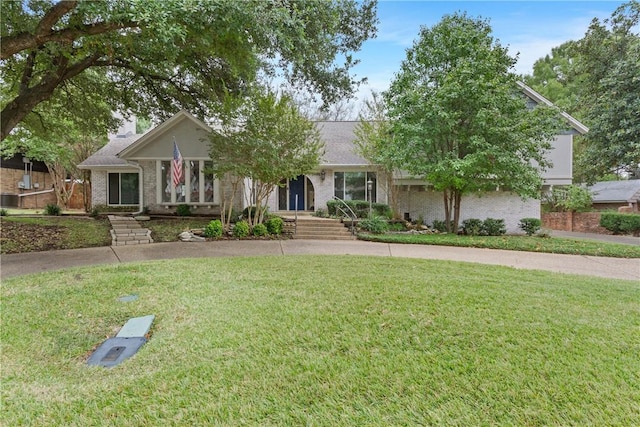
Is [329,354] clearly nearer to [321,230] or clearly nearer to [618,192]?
[321,230]

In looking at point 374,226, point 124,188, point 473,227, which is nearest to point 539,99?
point 473,227

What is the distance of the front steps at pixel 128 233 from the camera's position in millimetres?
10094

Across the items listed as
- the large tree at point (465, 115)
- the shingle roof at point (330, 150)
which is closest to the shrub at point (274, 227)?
the shingle roof at point (330, 150)

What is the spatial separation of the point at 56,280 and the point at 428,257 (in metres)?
8.13

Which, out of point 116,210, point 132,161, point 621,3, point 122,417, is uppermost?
point 621,3

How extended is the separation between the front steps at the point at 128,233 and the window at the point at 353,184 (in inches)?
348

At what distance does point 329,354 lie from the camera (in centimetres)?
303

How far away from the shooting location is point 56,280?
578 centimetres

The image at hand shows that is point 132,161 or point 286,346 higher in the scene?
point 132,161

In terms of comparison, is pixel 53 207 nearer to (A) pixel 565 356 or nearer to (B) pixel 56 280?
(B) pixel 56 280

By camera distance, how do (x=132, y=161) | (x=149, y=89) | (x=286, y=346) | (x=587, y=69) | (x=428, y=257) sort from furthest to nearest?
(x=587, y=69) < (x=132, y=161) < (x=149, y=89) < (x=428, y=257) < (x=286, y=346)

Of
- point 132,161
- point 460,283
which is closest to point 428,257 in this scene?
point 460,283

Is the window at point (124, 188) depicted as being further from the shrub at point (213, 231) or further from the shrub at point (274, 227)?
the shrub at point (274, 227)

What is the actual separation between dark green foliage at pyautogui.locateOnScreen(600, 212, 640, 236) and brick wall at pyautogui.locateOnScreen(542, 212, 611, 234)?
0.58m
